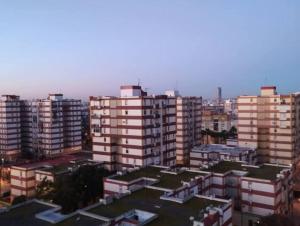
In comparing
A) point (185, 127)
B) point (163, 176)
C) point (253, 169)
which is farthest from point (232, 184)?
point (185, 127)

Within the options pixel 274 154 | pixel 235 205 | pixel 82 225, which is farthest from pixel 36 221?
pixel 274 154

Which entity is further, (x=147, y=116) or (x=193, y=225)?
(x=147, y=116)

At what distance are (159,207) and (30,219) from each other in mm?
13355

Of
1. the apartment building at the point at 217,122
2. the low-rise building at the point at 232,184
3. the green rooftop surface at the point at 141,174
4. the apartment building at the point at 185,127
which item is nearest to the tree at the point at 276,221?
the low-rise building at the point at 232,184

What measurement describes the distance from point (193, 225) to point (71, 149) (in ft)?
291

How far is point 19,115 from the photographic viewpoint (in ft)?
366

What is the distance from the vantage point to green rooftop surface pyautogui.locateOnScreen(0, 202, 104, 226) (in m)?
31.3

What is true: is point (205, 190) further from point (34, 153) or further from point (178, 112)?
point (34, 153)

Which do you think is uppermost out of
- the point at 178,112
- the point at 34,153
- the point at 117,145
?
the point at 178,112

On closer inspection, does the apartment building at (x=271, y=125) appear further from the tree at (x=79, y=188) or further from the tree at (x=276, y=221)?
the tree at (x=276, y=221)

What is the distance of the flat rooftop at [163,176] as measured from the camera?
149 feet

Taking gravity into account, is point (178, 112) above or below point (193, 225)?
above

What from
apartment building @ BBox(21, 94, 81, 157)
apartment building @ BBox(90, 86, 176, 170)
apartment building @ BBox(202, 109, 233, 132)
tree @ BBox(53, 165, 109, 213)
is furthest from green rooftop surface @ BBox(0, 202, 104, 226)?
apartment building @ BBox(202, 109, 233, 132)

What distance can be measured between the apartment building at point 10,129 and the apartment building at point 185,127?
55.2 m
